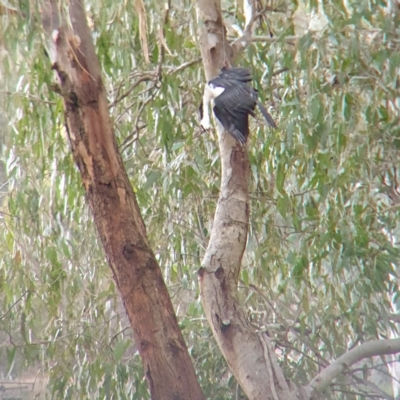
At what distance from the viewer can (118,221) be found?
144cm

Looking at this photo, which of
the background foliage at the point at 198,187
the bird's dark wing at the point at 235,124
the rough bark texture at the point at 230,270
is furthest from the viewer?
the background foliage at the point at 198,187

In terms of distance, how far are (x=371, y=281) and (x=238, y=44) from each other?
731 millimetres

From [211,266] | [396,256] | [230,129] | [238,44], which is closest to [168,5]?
[238,44]

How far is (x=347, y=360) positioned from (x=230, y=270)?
34 cm

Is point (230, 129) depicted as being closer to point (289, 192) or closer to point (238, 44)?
point (238, 44)

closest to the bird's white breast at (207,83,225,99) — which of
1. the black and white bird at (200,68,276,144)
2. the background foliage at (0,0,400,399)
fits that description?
the black and white bird at (200,68,276,144)

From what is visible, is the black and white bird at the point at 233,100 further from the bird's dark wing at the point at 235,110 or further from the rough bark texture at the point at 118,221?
the rough bark texture at the point at 118,221

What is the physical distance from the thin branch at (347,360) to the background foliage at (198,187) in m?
0.23

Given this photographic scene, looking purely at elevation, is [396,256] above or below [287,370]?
above

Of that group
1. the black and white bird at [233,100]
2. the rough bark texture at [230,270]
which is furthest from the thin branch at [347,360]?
the black and white bird at [233,100]

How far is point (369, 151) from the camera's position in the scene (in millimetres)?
1682

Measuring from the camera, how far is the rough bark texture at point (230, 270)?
1308 mm

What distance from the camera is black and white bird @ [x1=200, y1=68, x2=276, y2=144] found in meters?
1.53

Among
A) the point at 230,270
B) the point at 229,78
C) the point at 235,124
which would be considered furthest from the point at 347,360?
the point at 229,78
